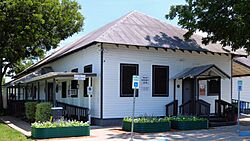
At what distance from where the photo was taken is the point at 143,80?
1917 cm

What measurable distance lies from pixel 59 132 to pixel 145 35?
28.0 feet

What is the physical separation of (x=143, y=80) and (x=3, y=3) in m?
10.3

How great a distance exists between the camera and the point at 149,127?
49.4 feet

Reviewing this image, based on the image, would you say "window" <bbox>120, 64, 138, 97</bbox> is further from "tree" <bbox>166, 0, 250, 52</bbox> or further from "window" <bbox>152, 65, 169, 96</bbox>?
"tree" <bbox>166, 0, 250, 52</bbox>

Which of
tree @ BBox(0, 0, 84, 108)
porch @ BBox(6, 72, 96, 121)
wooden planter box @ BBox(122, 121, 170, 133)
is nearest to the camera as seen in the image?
wooden planter box @ BBox(122, 121, 170, 133)

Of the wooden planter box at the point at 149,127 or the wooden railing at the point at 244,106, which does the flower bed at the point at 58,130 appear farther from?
the wooden railing at the point at 244,106

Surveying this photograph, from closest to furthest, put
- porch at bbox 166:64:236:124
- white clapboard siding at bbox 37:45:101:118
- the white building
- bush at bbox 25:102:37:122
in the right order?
the white building, white clapboard siding at bbox 37:45:101:118, porch at bbox 166:64:236:124, bush at bbox 25:102:37:122

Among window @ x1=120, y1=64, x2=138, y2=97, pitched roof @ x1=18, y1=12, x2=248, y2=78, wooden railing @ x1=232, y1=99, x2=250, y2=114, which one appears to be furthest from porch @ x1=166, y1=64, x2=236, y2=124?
wooden railing @ x1=232, y1=99, x2=250, y2=114

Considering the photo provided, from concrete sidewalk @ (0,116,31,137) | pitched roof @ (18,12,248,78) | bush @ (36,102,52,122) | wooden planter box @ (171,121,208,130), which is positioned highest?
pitched roof @ (18,12,248,78)

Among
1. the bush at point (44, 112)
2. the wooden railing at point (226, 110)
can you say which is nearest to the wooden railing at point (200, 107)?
the wooden railing at point (226, 110)

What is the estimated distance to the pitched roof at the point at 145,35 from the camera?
18500 mm

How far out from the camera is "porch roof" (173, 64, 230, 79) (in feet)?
61.0

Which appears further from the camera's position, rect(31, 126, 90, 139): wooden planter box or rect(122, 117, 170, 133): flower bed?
rect(122, 117, 170, 133): flower bed

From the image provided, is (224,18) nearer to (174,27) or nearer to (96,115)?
(174,27)
